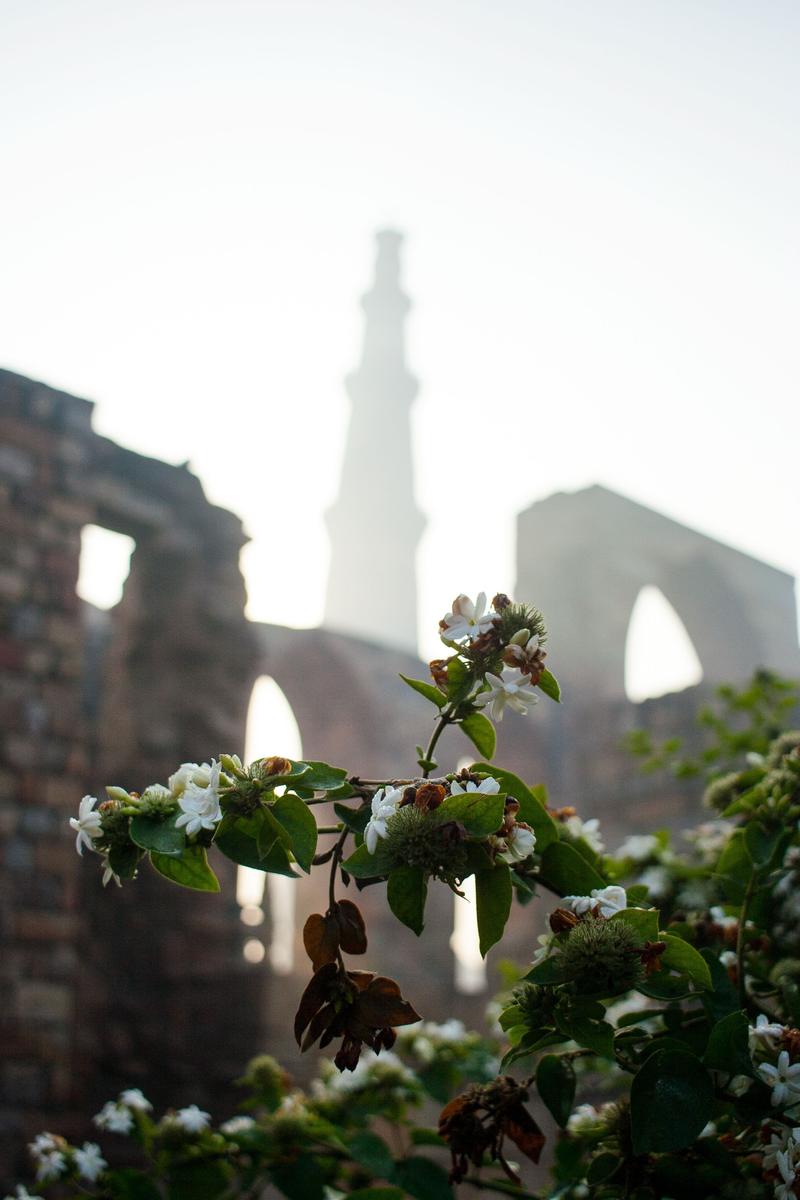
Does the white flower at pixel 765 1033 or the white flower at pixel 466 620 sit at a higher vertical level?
the white flower at pixel 466 620

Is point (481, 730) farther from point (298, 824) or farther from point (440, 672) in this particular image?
point (298, 824)

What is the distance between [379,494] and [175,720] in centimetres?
2138

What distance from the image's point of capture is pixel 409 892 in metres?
1.26

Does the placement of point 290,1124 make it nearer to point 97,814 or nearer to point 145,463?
point 97,814

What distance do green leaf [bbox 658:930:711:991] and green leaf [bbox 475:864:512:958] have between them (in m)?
0.18

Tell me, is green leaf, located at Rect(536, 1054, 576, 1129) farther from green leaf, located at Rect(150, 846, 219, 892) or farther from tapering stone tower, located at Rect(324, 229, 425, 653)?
tapering stone tower, located at Rect(324, 229, 425, 653)

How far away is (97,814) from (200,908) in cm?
534

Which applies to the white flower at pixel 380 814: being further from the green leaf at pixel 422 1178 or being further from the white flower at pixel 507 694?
the green leaf at pixel 422 1178

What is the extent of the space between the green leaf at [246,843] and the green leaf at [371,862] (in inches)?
3.1

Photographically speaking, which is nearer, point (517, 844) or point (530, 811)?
point (517, 844)

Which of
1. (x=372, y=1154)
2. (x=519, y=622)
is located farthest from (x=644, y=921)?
→ (x=372, y=1154)

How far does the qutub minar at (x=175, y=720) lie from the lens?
5.08 metres

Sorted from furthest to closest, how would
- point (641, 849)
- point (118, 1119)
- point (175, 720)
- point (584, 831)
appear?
point (175, 720) → point (641, 849) → point (118, 1119) → point (584, 831)

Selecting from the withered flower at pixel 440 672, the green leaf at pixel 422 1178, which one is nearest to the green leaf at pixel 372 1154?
the green leaf at pixel 422 1178
